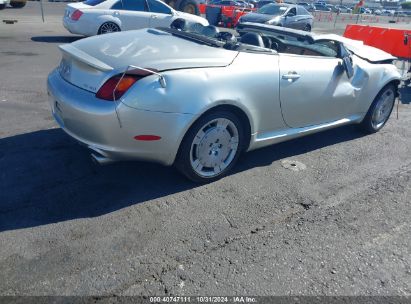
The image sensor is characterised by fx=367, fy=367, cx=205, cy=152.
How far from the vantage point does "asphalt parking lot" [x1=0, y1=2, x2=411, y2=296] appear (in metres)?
2.40

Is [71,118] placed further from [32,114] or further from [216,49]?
[32,114]

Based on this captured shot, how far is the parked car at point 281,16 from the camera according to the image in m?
15.0

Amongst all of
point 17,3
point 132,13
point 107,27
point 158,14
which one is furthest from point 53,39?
point 17,3

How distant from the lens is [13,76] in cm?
673

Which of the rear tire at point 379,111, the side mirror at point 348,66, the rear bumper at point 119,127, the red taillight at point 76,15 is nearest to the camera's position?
the rear bumper at point 119,127

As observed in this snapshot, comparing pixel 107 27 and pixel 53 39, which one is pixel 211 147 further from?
pixel 53 39

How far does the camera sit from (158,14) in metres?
11.2

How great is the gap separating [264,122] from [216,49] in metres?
0.85

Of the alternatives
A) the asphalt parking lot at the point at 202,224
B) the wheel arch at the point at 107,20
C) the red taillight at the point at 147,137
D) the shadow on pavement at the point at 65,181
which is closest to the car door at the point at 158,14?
the wheel arch at the point at 107,20

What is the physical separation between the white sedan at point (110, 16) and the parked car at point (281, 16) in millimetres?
5370

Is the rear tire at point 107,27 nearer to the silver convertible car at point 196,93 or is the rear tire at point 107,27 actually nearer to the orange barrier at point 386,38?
the silver convertible car at point 196,93

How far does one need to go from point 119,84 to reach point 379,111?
3750 millimetres

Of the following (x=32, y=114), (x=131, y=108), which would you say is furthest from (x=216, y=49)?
(x=32, y=114)

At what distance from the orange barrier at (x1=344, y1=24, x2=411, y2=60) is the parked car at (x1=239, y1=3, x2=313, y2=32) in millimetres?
4261
